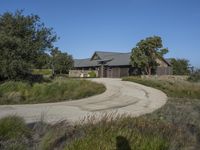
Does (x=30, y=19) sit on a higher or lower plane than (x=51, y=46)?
higher

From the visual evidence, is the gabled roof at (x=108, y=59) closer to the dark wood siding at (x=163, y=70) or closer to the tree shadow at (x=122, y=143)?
the dark wood siding at (x=163, y=70)

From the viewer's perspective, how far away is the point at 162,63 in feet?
174

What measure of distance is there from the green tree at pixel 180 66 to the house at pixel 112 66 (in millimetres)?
6472

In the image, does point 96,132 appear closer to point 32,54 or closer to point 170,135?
point 170,135

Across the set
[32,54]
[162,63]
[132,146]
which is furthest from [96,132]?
[162,63]

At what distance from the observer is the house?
52406 mm

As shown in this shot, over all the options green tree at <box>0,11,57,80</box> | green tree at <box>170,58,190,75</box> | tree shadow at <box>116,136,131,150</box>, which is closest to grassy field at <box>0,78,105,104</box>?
green tree at <box>0,11,57,80</box>

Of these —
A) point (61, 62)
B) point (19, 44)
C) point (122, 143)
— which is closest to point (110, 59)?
point (61, 62)

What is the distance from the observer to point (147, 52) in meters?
46.7

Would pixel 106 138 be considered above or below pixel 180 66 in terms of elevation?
below

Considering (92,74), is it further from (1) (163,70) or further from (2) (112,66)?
(1) (163,70)

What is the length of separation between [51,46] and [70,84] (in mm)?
6082

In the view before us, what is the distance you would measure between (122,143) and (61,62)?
5712cm

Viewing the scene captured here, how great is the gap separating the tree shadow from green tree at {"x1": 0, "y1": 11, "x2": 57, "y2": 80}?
20680 mm
